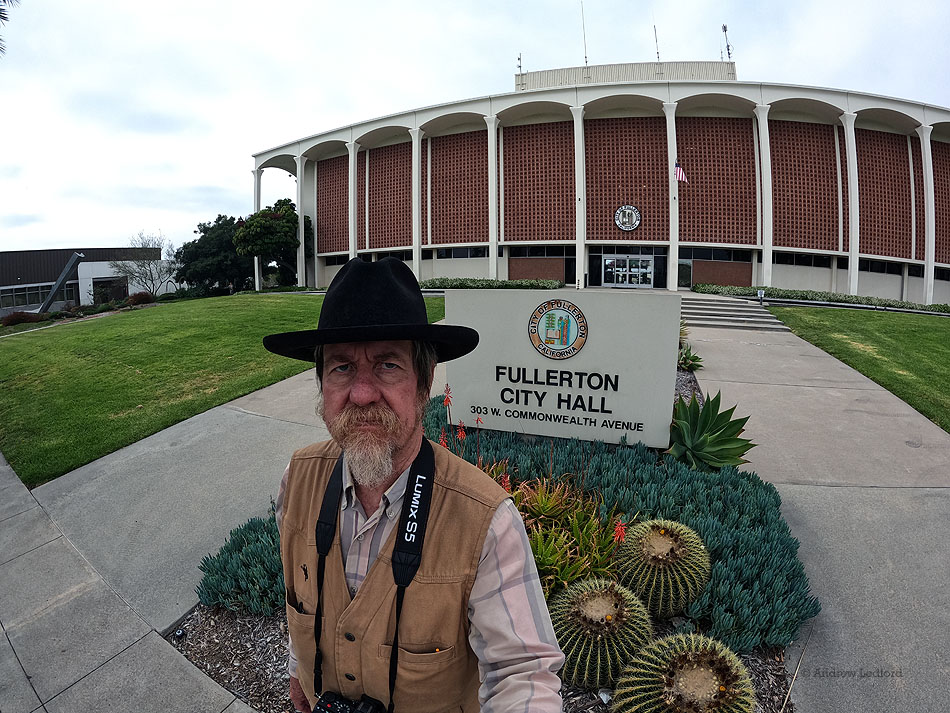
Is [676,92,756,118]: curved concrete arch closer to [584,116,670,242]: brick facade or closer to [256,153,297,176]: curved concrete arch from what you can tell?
[584,116,670,242]: brick facade

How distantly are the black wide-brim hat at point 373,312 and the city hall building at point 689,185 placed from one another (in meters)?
26.4

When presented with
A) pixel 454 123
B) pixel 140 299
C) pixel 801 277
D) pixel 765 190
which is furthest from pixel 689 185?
pixel 140 299

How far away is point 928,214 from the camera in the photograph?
25062 millimetres

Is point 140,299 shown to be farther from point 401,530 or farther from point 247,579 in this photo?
point 401,530

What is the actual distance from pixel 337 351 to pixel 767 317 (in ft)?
56.8

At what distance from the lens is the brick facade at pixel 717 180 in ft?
83.7

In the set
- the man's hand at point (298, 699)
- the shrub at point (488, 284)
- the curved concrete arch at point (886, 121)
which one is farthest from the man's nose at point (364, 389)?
the curved concrete arch at point (886, 121)

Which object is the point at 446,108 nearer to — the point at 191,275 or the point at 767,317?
the point at 767,317

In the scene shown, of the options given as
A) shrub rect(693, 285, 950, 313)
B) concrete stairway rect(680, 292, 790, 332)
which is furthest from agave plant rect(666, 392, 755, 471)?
shrub rect(693, 285, 950, 313)

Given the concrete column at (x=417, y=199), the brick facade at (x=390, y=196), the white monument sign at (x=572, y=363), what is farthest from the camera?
the brick facade at (x=390, y=196)

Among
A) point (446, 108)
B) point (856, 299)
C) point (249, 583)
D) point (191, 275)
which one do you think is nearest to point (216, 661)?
point (249, 583)

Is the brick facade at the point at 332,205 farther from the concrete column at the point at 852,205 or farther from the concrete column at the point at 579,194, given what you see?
the concrete column at the point at 852,205

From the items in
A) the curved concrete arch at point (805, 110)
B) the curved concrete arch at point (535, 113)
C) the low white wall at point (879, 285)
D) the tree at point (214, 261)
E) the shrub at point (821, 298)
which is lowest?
the shrub at point (821, 298)

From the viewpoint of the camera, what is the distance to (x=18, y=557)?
13.3 ft
